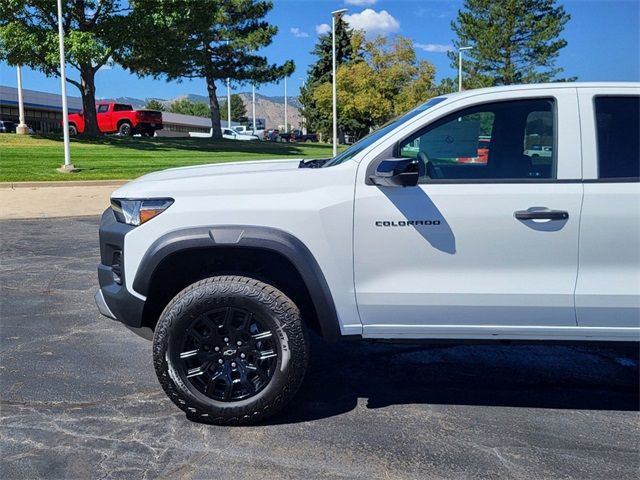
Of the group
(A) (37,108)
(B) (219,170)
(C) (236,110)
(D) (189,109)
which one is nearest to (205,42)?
(B) (219,170)

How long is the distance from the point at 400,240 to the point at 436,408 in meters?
1.16

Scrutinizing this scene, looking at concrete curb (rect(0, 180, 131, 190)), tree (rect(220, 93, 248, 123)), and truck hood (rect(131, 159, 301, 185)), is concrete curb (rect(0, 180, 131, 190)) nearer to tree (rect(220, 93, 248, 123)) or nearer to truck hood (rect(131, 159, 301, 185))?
truck hood (rect(131, 159, 301, 185))

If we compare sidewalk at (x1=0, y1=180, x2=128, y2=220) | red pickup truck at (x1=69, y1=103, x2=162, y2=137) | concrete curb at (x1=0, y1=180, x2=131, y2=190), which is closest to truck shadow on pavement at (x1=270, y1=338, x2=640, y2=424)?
sidewalk at (x1=0, y1=180, x2=128, y2=220)

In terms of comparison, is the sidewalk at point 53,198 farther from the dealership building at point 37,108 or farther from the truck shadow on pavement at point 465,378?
the dealership building at point 37,108

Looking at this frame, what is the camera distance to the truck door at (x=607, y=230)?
328 centimetres

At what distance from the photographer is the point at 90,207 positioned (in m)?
13.0

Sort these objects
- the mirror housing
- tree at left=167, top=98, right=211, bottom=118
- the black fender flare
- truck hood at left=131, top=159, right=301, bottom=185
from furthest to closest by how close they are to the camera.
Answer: tree at left=167, top=98, right=211, bottom=118 → truck hood at left=131, top=159, right=301, bottom=185 → the black fender flare → the mirror housing

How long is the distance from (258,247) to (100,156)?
2073 centimetres

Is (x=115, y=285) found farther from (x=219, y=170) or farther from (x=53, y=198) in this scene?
(x=53, y=198)

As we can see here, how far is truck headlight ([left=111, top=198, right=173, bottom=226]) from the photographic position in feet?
11.5

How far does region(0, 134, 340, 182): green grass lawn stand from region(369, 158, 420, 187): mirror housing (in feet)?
50.0

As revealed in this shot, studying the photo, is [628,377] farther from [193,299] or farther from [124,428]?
[124,428]

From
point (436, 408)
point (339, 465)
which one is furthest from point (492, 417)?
point (339, 465)

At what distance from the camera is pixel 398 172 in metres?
3.25
